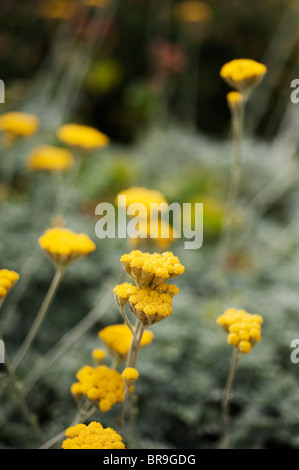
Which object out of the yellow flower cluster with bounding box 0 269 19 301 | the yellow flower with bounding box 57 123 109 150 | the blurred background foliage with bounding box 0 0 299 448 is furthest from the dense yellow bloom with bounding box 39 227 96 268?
the yellow flower with bounding box 57 123 109 150

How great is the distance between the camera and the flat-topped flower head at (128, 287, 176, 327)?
21.0 inches

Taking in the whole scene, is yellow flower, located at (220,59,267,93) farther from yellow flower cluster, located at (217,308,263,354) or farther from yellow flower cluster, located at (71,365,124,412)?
yellow flower cluster, located at (71,365,124,412)

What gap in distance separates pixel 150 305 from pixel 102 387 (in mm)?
160

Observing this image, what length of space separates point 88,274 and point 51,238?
0.61m

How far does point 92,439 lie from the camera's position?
52 cm

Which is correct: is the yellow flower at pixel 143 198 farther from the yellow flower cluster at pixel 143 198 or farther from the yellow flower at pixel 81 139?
the yellow flower at pixel 81 139

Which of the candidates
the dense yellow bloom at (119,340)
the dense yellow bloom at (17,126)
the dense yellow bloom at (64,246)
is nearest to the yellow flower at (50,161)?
the dense yellow bloom at (17,126)

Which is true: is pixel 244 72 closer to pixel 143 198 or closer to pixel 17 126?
pixel 143 198

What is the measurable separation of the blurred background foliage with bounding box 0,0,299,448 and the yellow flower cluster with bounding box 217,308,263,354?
0.98 ft

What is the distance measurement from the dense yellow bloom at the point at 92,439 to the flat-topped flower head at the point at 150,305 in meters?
0.14

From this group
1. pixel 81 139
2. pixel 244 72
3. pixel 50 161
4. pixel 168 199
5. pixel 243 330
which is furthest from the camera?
pixel 168 199

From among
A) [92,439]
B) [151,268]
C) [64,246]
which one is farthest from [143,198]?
[92,439]

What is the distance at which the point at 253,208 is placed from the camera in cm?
185

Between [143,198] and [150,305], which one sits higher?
[143,198]
